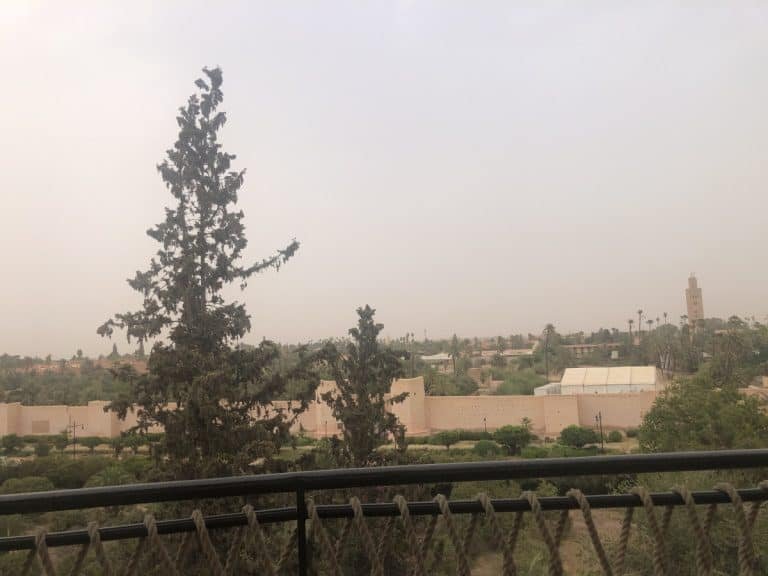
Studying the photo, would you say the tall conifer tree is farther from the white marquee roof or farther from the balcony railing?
the white marquee roof

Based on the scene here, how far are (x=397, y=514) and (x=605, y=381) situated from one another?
14056mm

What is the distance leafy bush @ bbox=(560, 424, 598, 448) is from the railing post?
42.1 ft

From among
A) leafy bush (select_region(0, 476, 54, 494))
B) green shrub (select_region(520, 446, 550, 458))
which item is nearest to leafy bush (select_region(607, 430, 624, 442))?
green shrub (select_region(520, 446, 550, 458))

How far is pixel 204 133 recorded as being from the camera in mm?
6734

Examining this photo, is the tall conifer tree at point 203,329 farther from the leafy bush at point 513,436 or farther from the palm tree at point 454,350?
the palm tree at point 454,350

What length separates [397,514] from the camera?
76 centimetres

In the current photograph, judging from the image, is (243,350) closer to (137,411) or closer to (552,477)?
(137,411)

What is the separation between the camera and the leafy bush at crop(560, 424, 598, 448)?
12352 mm

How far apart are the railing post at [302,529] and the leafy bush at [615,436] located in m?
12.8

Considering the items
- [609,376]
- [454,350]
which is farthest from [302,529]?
[454,350]

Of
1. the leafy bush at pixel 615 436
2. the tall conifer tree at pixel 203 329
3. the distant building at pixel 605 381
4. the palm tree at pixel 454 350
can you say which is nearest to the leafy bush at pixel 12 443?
the tall conifer tree at pixel 203 329

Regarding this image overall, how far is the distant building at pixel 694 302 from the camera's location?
41.4 feet

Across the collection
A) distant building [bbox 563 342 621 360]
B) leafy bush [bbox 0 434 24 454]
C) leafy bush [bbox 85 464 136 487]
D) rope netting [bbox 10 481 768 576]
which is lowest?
leafy bush [bbox 85 464 136 487]

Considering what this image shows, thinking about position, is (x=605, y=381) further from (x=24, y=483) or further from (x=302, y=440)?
(x=24, y=483)
